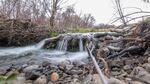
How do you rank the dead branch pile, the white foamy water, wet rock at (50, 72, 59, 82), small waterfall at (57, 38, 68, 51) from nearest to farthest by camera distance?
the dead branch pile
wet rock at (50, 72, 59, 82)
the white foamy water
small waterfall at (57, 38, 68, 51)

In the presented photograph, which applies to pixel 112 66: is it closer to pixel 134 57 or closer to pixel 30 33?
pixel 134 57

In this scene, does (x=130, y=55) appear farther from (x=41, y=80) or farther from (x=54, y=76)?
(x=41, y=80)

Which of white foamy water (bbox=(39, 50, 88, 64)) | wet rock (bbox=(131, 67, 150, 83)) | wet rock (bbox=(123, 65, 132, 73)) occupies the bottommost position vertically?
white foamy water (bbox=(39, 50, 88, 64))

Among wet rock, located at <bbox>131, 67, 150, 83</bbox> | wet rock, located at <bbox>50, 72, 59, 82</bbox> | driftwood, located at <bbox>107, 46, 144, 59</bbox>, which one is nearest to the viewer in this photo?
wet rock, located at <bbox>131, 67, 150, 83</bbox>

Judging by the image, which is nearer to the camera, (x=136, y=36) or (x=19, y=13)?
(x=136, y=36)

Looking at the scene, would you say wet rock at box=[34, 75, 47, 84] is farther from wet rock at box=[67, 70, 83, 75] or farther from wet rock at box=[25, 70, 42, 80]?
wet rock at box=[67, 70, 83, 75]

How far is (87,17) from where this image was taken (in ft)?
57.4

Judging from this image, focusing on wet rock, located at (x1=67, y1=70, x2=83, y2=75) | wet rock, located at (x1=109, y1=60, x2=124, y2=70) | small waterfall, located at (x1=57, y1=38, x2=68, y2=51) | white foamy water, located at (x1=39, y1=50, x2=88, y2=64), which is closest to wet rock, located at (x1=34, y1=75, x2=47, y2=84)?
wet rock, located at (x1=67, y1=70, x2=83, y2=75)

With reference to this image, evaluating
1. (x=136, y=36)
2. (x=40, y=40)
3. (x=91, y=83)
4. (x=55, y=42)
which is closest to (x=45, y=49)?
(x=55, y=42)

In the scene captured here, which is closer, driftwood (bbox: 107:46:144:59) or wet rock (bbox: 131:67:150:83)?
wet rock (bbox: 131:67:150:83)

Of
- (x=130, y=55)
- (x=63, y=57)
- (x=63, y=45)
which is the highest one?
(x=130, y=55)

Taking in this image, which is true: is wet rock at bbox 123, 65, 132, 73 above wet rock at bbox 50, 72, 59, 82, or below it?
above

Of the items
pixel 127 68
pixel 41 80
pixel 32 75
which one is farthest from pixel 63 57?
pixel 127 68

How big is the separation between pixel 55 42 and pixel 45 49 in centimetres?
46
